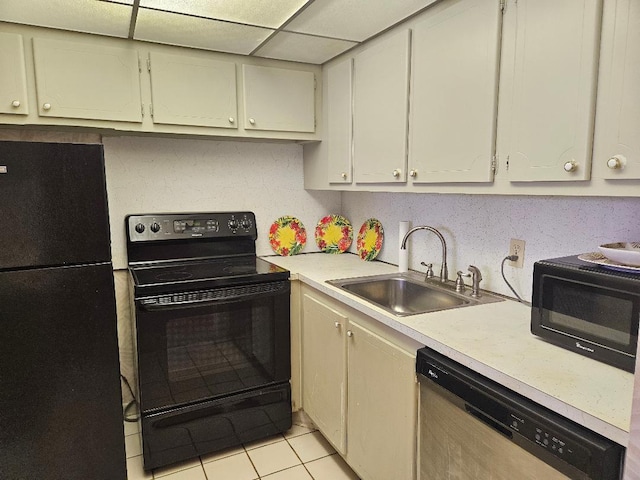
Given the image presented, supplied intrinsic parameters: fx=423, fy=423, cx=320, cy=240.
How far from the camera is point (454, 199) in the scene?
205 centimetres

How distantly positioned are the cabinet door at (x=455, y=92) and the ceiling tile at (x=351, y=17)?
0.11m

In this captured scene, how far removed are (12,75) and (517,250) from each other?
7.38 ft

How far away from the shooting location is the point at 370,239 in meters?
2.61

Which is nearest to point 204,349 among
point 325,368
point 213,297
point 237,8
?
point 213,297

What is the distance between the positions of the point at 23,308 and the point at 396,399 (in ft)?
4.79

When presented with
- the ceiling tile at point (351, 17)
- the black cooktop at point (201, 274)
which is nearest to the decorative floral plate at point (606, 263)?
the ceiling tile at point (351, 17)

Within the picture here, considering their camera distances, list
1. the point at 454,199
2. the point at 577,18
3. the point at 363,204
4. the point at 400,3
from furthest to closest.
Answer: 1. the point at 363,204
2. the point at 454,199
3. the point at 400,3
4. the point at 577,18

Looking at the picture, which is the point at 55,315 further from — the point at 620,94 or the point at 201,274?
the point at 620,94

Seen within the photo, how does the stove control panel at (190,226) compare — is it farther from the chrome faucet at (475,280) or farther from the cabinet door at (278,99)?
the chrome faucet at (475,280)

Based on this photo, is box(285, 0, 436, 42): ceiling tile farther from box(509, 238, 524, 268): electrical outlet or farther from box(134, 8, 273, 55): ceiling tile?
box(509, 238, 524, 268): electrical outlet

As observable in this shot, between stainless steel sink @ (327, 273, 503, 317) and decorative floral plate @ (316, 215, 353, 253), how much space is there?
71 centimetres

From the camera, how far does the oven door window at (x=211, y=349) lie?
197cm

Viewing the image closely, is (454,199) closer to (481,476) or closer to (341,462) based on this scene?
(481,476)

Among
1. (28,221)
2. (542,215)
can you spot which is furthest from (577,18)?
(28,221)
